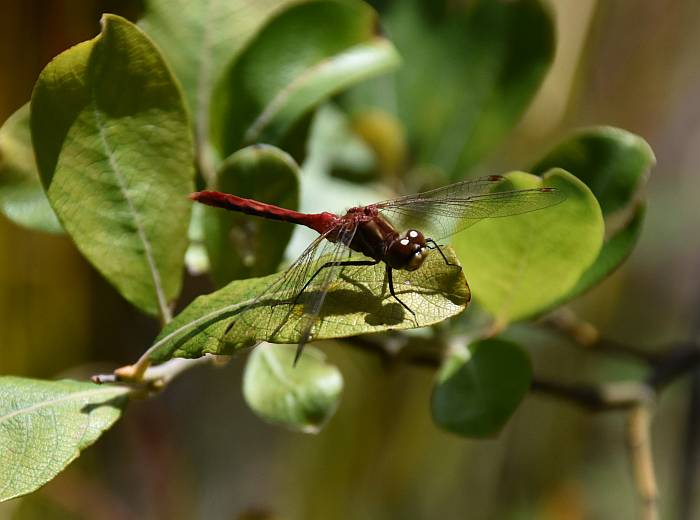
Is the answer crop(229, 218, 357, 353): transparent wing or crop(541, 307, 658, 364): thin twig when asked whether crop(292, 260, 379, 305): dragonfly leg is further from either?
crop(541, 307, 658, 364): thin twig

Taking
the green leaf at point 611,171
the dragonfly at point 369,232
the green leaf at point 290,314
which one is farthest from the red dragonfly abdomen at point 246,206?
the green leaf at point 611,171

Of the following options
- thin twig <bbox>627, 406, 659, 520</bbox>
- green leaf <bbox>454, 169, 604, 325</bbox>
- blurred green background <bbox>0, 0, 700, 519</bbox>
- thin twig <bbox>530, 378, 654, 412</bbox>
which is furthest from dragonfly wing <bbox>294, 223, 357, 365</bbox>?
blurred green background <bbox>0, 0, 700, 519</bbox>

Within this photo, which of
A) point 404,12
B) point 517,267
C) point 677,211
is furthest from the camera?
point 677,211

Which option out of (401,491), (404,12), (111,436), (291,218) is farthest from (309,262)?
(111,436)

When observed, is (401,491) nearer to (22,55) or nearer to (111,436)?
(111,436)

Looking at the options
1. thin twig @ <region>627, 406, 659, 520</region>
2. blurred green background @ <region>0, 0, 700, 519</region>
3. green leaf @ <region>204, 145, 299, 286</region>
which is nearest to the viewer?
green leaf @ <region>204, 145, 299, 286</region>

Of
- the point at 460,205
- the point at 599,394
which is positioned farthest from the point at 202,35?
the point at 599,394
